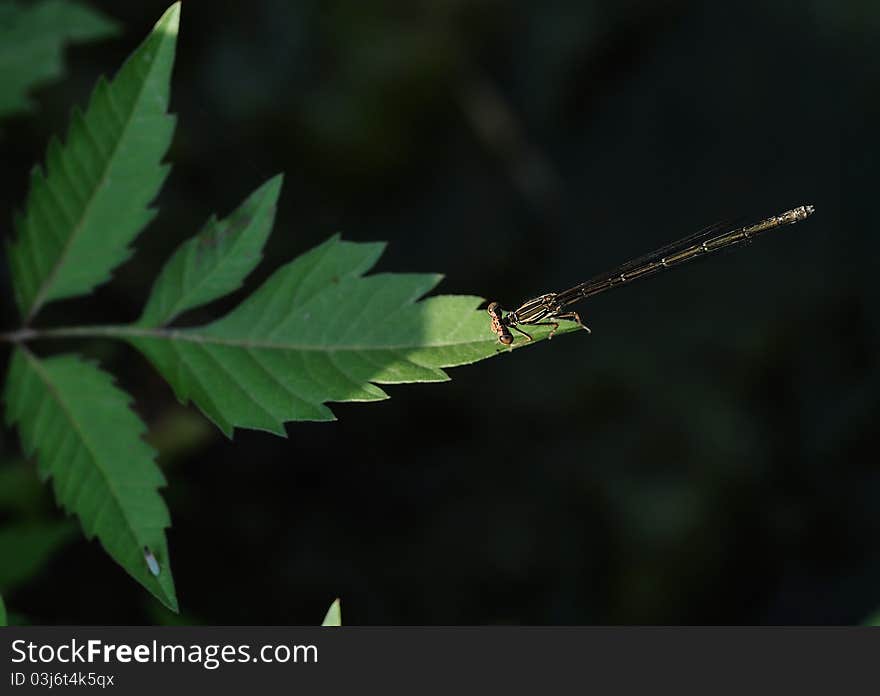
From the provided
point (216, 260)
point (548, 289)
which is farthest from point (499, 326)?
point (548, 289)

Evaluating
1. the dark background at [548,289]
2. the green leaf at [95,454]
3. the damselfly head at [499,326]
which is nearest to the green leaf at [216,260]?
the green leaf at [95,454]

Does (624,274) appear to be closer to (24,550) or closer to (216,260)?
(216,260)

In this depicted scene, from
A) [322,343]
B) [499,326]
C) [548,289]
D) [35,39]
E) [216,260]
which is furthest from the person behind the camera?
[548,289]

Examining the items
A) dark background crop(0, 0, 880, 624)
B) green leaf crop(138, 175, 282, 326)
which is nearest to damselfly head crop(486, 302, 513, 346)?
green leaf crop(138, 175, 282, 326)

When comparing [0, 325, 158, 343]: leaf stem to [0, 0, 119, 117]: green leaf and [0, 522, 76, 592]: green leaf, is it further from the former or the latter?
[0, 0, 119, 117]: green leaf
